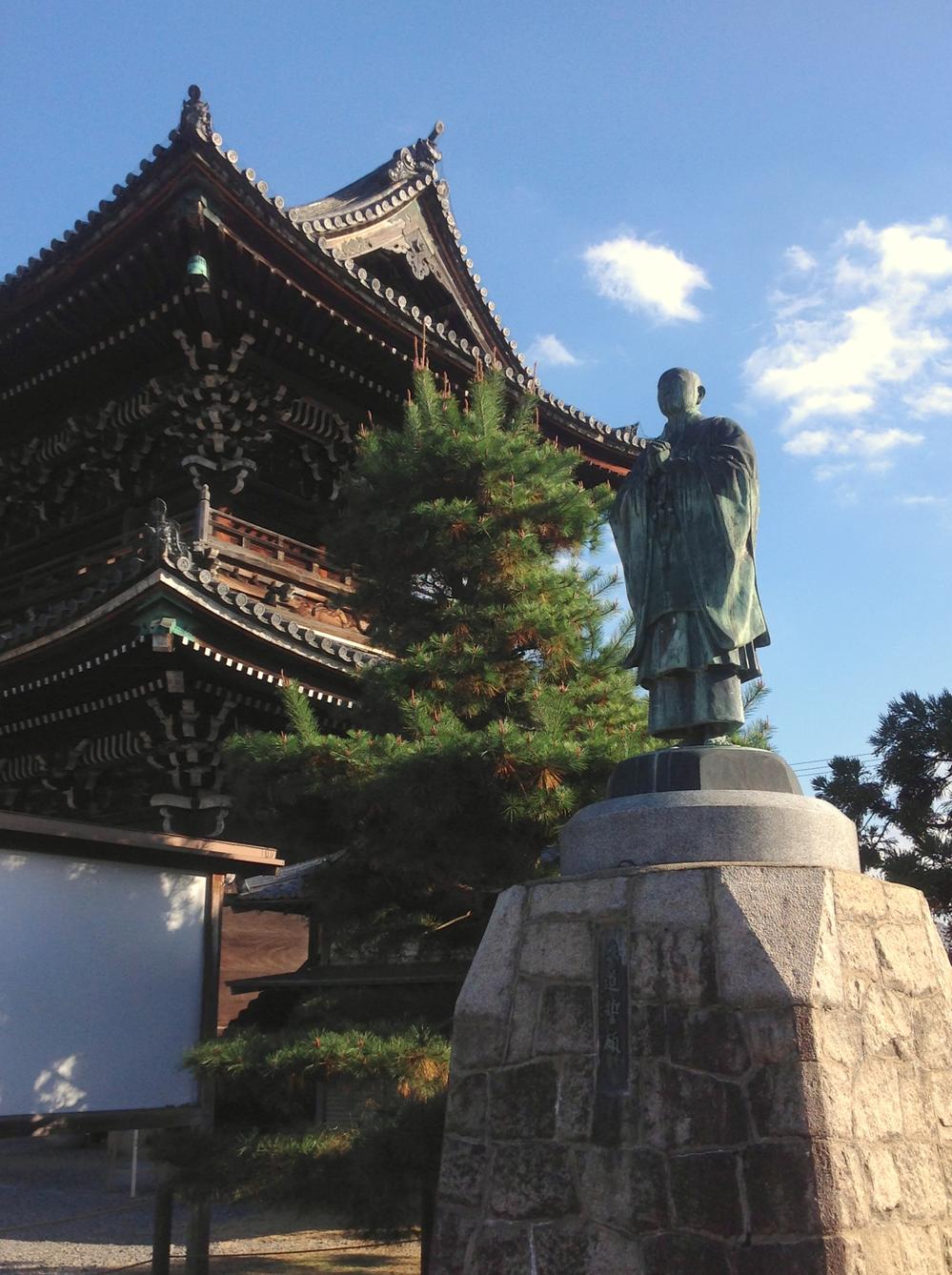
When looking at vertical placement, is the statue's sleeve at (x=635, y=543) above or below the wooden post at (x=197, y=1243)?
above

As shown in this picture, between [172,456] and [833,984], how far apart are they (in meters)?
10.0

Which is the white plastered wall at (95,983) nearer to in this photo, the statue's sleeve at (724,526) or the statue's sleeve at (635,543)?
the statue's sleeve at (635,543)

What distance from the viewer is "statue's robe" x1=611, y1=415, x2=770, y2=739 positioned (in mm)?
5316

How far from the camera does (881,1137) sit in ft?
13.9

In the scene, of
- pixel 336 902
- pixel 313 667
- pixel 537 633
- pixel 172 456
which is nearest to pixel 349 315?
pixel 172 456

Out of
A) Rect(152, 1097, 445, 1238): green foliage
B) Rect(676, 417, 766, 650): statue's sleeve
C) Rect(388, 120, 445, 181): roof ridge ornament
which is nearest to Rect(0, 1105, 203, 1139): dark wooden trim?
Rect(152, 1097, 445, 1238): green foliage

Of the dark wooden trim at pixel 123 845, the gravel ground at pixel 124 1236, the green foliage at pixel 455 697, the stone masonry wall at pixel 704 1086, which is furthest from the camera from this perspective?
the gravel ground at pixel 124 1236

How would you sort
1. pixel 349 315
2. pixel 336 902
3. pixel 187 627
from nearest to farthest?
pixel 336 902, pixel 187 627, pixel 349 315

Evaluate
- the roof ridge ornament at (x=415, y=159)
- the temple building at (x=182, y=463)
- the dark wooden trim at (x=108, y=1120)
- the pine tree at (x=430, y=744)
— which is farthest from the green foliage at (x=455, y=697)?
the roof ridge ornament at (x=415, y=159)

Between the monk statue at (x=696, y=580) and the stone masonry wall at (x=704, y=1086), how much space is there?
1054mm

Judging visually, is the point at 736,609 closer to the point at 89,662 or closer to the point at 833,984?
the point at 833,984

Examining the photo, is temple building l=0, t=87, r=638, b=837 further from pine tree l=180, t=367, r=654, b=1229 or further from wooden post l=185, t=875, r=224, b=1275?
wooden post l=185, t=875, r=224, b=1275

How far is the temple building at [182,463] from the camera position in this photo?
10.4m

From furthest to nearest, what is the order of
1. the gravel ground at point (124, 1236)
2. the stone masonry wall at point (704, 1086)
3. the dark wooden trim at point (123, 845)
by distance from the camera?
1. the gravel ground at point (124, 1236)
2. the dark wooden trim at point (123, 845)
3. the stone masonry wall at point (704, 1086)
